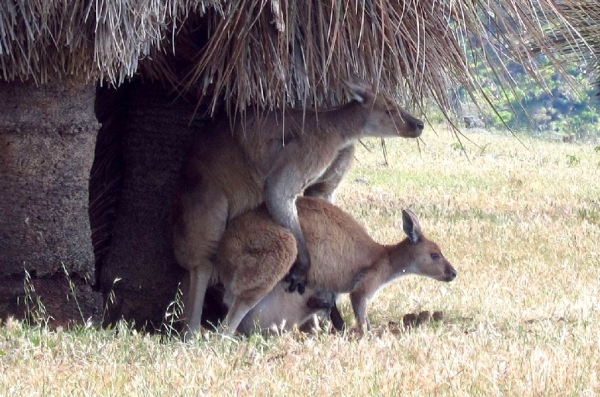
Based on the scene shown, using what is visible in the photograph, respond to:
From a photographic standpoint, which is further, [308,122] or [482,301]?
[482,301]

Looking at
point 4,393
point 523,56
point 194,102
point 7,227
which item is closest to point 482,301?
point 523,56

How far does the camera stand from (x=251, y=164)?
6.36 metres

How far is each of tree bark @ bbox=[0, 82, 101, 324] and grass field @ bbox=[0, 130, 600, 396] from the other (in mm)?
394

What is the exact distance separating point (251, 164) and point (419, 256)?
3.96 feet

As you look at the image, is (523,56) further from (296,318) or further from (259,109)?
(296,318)

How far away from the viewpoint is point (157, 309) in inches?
271

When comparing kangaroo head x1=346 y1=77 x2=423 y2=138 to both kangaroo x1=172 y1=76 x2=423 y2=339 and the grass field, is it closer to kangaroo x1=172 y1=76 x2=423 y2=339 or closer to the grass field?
kangaroo x1=172 y1=76 x2=423 y2=339

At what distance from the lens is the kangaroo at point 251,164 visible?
6.29 metres

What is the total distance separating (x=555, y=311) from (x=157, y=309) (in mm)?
2361

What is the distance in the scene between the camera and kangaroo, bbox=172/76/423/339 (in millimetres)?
6289

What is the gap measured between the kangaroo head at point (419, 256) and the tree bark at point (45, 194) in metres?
1.87

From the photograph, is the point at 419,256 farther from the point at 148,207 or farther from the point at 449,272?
the point at 148,207

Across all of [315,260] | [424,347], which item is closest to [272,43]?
[315,260]

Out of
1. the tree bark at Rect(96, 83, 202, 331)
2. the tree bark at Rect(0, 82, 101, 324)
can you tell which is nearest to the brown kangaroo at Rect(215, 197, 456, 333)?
the tree bark at Rect(96, 83, 202, 331)
